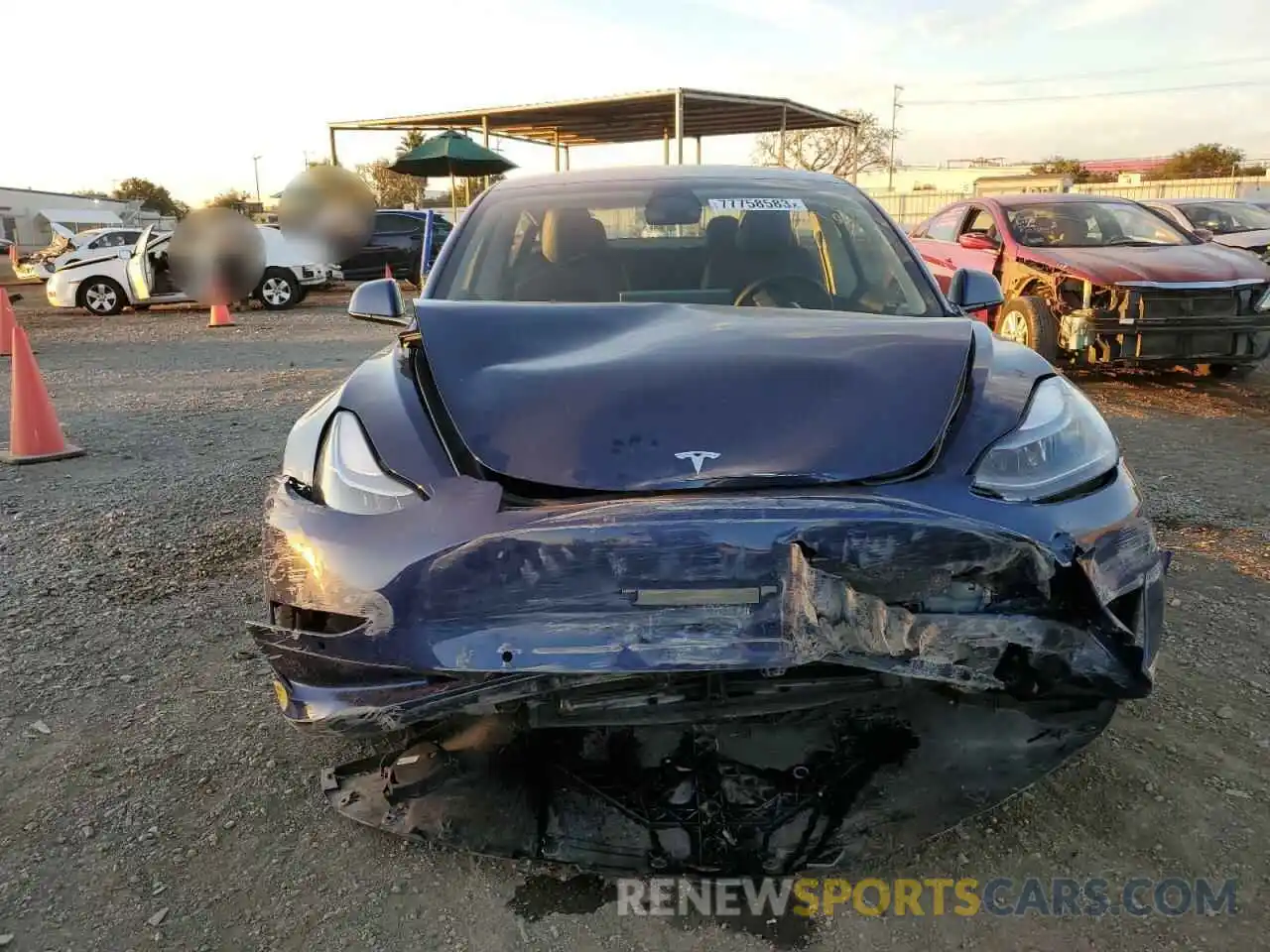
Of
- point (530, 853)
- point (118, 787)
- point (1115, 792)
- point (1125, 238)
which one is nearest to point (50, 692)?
point (118, 787)

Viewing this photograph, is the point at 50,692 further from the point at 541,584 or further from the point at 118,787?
the point at 541,584

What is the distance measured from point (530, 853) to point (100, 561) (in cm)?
287

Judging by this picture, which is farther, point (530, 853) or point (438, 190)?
point (438, 190)

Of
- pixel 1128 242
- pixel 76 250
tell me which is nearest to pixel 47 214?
pixel 76 250

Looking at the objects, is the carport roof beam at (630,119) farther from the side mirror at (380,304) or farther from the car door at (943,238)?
the side mirror at (380,304)

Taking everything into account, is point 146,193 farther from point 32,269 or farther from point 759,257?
point 759,257

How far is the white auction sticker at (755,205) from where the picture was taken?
10.4 ft

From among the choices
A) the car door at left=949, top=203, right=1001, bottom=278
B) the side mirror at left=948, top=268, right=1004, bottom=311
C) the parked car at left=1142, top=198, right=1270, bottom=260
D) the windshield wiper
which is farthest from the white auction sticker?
the parked car at left=1142, top=198, right=1270, bottom=260

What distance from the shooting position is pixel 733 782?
76.5 inches

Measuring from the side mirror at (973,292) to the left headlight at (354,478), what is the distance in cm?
196

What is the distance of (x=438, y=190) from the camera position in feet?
147

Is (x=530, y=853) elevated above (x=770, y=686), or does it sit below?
below

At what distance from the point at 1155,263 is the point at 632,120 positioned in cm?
1469

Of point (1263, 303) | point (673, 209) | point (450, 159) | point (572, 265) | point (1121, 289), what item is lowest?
point (1263, 303)
